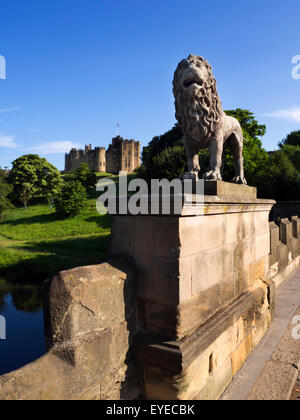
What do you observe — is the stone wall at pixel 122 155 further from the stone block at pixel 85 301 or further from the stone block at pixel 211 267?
the stone block at pixel 85 301

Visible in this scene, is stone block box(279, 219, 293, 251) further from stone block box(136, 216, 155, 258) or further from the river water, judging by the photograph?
the river water

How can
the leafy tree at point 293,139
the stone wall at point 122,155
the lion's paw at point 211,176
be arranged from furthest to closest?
the stone wall at point 122,155
the leafy tree at point 293,139
the lion's paw at point 211,176

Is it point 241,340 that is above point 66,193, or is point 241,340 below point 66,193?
below

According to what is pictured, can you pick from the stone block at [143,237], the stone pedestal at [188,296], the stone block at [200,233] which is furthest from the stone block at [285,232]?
the stone block at [143,237]

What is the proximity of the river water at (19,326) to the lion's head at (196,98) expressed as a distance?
857 cm

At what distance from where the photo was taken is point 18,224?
3167 cm

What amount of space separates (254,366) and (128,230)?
202 centimetres

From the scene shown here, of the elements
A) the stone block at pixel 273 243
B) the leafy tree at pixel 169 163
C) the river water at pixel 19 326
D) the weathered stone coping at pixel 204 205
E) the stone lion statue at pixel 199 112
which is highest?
the leafy tree at pixel 169 163

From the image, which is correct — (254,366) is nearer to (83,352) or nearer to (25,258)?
(83,352)

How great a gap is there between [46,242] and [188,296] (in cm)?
2401

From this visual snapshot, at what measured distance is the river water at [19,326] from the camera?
9492mm

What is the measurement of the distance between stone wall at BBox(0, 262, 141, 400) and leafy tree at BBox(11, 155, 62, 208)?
133 feet

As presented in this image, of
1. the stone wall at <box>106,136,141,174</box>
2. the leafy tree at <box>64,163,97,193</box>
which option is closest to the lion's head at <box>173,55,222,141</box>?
the leafy tree at <box>64,163,97,193</box>
